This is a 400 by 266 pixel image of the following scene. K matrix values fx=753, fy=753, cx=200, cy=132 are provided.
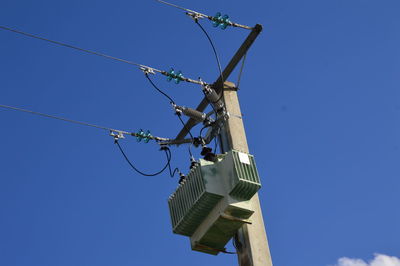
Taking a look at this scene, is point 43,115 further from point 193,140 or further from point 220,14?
point 220,14

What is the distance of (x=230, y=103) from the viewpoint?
8.27 metres

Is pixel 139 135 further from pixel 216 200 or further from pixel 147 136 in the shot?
Answer: pixel 216 200

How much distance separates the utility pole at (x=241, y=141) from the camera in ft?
22.6

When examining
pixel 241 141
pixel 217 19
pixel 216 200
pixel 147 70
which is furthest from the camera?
pixel 147 70

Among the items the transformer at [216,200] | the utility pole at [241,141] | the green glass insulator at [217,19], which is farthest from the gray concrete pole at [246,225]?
the green glass insulator at [217,19]

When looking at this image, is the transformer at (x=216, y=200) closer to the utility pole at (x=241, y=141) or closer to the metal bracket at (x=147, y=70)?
the utility pole at (x=241, y=141)

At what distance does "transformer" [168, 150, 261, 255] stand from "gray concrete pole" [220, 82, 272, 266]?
4.6 inches

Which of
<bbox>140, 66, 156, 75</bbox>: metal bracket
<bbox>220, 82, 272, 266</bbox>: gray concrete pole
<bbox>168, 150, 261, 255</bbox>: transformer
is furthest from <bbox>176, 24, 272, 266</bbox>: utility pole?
<bbox>140, 66, 156, 75</bbox>: metal bracket

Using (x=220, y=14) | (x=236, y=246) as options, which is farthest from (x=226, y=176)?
(x=220, y=14)

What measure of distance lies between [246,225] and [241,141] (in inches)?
40.9

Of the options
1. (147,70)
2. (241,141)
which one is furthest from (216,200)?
(147,70)

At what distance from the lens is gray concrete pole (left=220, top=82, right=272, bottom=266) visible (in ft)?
22.5

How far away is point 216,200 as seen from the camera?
23.4 feet

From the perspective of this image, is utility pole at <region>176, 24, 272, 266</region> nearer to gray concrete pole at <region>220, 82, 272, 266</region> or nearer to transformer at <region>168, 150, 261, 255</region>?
gray concrete pole at <region>220, 82, 272, 266</region>
